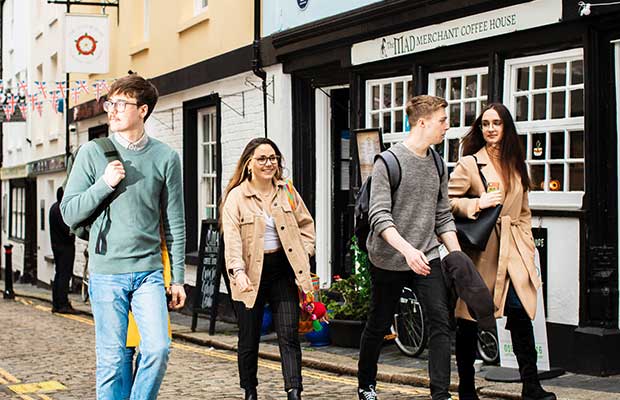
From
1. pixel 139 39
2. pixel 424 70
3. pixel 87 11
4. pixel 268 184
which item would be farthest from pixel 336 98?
pixel 87 11

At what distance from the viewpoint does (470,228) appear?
22.9ft

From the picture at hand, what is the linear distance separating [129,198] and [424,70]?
19.1 feet

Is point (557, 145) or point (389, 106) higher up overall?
point (389, 106)

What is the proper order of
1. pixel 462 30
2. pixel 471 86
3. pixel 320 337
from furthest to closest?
pixel 320 337, pixel 471 86, pixel 462 30

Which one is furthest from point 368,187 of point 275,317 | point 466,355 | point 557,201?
A: point 557,201

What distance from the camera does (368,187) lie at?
6961mm

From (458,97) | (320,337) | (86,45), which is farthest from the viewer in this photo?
(86,45)

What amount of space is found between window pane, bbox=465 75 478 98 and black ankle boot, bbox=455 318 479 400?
3.69m

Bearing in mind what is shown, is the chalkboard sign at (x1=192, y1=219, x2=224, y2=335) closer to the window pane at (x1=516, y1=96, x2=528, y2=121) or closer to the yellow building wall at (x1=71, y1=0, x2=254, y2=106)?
the yellow building wall at (x1=71, y1=0, x2=254, y2=106)

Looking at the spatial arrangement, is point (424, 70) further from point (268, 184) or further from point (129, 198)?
point (129, 198)

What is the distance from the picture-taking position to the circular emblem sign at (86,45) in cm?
1970

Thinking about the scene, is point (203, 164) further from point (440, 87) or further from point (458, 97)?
point (458, 97)

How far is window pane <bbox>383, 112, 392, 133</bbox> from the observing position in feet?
38.1

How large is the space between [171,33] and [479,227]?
11.4 meters
